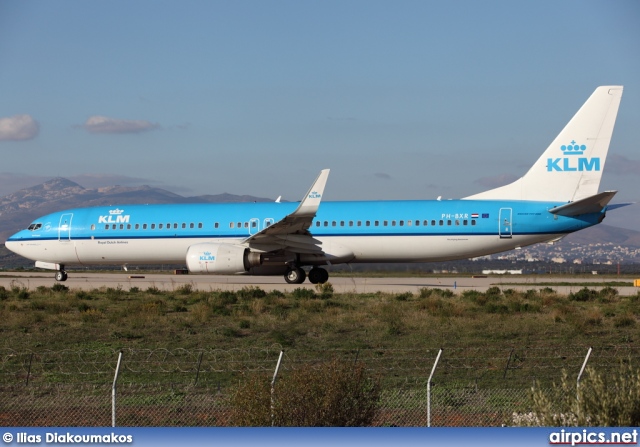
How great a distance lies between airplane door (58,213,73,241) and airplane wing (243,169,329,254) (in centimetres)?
905

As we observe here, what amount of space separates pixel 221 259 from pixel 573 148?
45.7 ft

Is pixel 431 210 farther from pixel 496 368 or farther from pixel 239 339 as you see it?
pixel 496 368

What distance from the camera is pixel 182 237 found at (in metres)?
33.8

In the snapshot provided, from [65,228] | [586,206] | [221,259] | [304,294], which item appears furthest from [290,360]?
[65,228]

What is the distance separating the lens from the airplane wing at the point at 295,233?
28266 mm

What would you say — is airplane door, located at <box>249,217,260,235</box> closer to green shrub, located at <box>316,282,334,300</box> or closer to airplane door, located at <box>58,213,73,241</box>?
green shrub, located at <box>316,282,334,300</box>

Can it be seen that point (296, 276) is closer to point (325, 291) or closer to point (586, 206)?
point (325, 291)

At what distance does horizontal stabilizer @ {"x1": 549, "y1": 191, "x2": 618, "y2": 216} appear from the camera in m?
28.8

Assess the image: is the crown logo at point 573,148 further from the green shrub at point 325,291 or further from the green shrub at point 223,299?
the green shrub at point 223,299

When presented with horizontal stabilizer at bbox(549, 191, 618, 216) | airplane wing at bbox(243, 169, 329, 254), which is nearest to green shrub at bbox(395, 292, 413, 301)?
airplane wing at bbox(243, 169, 329, 254)

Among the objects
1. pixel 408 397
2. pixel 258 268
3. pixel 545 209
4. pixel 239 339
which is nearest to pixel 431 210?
pixel 545 209

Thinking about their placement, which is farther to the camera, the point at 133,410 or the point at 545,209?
the point at 545,209

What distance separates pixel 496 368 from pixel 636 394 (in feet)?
23.5

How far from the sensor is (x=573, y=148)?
31.5 m
